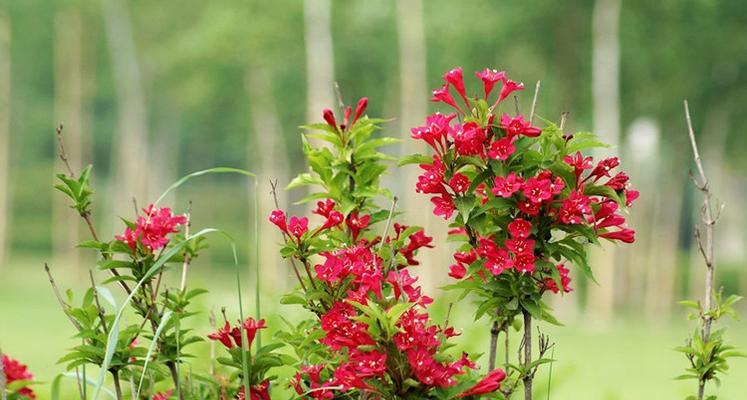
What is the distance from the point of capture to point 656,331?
19938mm

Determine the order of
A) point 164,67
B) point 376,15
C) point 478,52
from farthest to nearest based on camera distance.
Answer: point 164,67 → point 376,15 → point 478,52

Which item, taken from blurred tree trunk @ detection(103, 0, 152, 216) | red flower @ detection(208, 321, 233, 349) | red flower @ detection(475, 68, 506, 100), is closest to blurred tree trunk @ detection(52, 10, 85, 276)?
blurred tree trunk @ detection(103, 0, 152, 216)

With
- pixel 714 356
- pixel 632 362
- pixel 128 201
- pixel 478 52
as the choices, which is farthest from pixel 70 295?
pixel 128 201

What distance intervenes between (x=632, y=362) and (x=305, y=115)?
1540 centimetres

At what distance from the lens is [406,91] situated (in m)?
22.7

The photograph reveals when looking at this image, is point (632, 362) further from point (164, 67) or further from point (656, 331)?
point (164, 67)

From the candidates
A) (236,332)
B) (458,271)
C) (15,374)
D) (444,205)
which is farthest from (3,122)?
(444,205)

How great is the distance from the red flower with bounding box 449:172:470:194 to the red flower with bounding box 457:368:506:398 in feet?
1.60

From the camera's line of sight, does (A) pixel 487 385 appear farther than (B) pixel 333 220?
No

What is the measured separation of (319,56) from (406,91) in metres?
2.55

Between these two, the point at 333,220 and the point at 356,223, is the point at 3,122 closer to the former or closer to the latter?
the point at 356,223

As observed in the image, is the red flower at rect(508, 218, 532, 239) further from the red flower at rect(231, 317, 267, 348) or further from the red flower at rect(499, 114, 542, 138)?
the red flower at rect(231, 317, 267, 348)

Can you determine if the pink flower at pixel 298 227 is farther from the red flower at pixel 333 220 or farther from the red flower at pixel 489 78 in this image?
the red flower at pixel 489 78

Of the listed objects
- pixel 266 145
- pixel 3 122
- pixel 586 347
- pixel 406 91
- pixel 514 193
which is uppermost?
pixel 406 91
